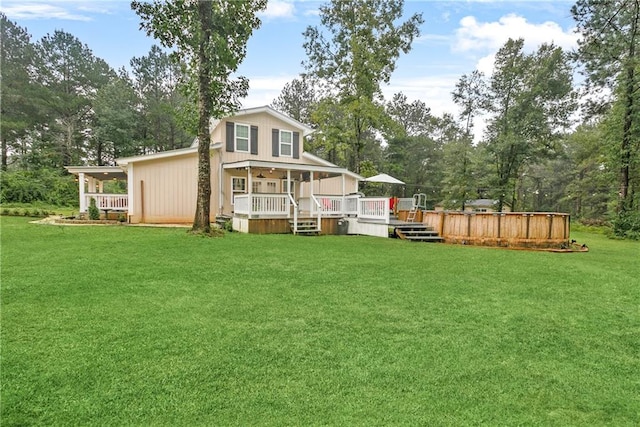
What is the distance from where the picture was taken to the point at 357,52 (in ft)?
61.4

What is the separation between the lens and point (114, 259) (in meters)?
6.13

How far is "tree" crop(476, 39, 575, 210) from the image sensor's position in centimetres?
2150

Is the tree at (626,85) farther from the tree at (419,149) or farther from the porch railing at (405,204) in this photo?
the tree at (419,149)

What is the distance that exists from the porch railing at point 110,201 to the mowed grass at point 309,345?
9.46 m

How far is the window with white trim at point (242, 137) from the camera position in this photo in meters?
14.7

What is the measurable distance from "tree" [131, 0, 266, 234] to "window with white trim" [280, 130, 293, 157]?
536cm

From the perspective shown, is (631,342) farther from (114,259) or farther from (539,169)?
(539,169)

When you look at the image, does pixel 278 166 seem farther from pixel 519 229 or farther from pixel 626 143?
pixel 626 143

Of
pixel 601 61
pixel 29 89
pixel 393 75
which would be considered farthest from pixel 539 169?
pixel 29 89

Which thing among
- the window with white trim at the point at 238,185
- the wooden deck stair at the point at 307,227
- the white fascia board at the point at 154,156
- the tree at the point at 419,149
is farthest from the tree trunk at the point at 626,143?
the white fascia board at the point at 154,156

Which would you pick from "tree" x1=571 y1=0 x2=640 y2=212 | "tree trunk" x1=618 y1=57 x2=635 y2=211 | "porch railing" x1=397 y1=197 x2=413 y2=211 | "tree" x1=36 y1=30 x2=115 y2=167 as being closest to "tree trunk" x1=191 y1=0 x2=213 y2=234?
"porch railing" x1=397 y1=197 x2=413 y2=211

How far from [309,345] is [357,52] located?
742 inches

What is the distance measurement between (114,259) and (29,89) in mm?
30647

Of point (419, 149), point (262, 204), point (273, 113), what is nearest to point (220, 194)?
point (262, 204)
